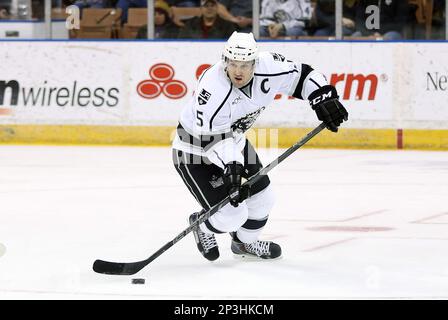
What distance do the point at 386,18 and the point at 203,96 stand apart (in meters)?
5.55

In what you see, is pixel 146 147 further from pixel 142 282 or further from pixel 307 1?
pixel 142 282

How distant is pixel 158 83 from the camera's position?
1014 centimetres

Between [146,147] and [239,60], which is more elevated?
[239,60]

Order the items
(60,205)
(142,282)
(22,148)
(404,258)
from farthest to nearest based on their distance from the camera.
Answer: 1. (22,148)
2. (60,205)
3. (404,258)
4. (142,282)

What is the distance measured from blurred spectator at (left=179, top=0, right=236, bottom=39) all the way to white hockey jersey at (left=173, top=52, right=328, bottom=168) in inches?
206

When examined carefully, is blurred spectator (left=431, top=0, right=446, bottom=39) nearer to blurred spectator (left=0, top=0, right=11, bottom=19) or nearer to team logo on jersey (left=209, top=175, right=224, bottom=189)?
blurred spectator (left=0, top=0, right=11, bottom=19)

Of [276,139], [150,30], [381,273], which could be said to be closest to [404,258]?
[381,273]

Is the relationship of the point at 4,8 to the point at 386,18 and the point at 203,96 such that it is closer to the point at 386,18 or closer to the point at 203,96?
the point at 386,18

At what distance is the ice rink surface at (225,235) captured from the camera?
175 inches

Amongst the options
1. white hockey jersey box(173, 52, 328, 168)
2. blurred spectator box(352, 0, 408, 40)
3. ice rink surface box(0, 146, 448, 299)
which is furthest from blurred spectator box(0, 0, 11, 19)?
white hockey jersey box(173, 52, 328, 168)

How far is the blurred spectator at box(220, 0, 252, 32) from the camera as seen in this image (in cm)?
1021
